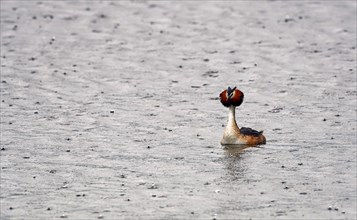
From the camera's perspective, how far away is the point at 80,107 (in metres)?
23.3

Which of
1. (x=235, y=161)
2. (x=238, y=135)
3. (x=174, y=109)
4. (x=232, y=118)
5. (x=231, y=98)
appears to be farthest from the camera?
(x=174, y=109)

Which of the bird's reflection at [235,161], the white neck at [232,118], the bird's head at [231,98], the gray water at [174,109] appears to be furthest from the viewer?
the bird's head at [231,98]

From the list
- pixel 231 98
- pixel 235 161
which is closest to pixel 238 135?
pixel 231 98

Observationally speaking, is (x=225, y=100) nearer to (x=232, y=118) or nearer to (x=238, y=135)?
(x=232, y=118)

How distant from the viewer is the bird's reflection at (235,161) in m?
18.7

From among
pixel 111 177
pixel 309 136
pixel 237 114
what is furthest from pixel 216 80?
pixel 111 177

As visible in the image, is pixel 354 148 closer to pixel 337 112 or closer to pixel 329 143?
pixel 329 143

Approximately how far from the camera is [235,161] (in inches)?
775

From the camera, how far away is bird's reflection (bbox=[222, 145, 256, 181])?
18719 millimetres

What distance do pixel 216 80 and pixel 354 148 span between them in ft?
18.5

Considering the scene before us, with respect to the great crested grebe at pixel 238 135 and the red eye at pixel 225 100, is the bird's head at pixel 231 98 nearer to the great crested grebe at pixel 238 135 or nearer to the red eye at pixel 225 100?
the red eye at pixel 225 100

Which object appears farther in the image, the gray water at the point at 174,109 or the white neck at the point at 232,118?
the white neck at the point at 232,118

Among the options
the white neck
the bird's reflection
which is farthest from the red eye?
the bird's reflection

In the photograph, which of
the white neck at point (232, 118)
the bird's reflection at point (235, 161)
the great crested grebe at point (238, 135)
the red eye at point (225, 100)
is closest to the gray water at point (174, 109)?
the bird's reflection at point (235, 161)
